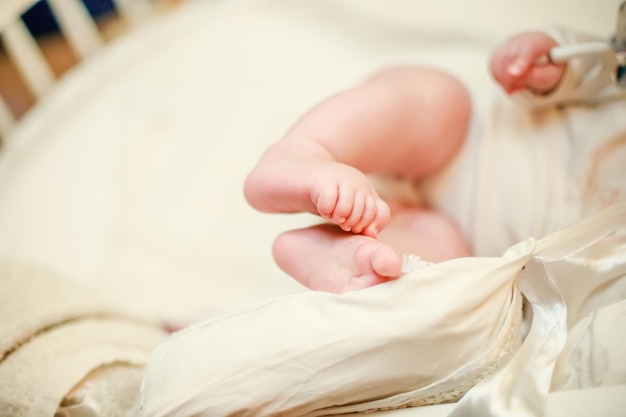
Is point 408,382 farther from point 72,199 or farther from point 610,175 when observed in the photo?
point 72,199

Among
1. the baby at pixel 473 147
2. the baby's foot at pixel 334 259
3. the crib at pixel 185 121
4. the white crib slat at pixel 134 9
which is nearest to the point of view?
the baby's foot at pixel 334 259

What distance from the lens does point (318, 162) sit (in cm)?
51

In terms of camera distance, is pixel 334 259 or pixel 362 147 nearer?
pixel 334 259

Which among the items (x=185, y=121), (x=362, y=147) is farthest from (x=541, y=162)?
(x=185, y=121)

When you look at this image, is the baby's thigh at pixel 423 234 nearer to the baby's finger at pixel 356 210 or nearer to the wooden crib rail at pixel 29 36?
the baby's finger at pixel 356 210

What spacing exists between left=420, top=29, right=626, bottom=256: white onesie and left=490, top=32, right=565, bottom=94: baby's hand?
16 mm

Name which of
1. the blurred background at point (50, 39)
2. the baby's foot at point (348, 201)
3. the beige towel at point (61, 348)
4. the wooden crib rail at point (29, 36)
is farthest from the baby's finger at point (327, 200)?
the blurred background at point (50, 39)

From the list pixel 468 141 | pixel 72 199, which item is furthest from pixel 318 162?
pixel 72 199

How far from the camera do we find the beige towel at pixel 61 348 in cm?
53

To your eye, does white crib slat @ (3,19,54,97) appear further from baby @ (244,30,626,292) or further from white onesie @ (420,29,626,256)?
white onesie @ (420,29,626,256)

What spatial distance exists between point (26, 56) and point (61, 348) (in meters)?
0.55

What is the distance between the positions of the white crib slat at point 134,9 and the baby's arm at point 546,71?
2.22ft

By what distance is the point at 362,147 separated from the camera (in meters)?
0.62

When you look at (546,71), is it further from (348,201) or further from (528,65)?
(348,201)
